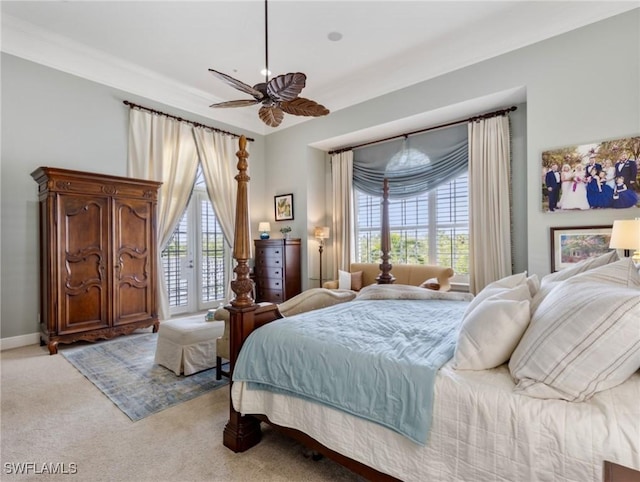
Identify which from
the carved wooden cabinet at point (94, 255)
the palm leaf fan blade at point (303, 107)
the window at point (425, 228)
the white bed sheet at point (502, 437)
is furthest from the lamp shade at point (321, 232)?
the white bed sheet at point (502, 437)

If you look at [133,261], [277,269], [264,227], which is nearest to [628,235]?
[277,269]

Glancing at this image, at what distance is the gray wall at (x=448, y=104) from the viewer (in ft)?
10.3

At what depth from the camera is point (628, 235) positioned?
2.59m

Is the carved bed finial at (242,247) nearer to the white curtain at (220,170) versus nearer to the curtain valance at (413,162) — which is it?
the white curtain at (220,170)

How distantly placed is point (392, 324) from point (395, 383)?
0.66m

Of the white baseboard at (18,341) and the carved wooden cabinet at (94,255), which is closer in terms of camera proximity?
the carved wooden cabinet at (94,255)

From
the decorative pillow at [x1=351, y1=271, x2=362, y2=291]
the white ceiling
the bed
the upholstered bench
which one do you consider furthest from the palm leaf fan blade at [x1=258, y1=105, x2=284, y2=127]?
the decorative pillow at [x1=351, y1=271, x2=362, y2=291]

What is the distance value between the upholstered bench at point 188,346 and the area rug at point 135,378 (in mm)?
71

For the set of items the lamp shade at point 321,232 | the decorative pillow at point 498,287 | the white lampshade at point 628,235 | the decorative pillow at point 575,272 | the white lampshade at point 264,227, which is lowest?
the decorative pillow at point 498,287

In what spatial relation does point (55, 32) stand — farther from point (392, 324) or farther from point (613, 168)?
point (613, 168)

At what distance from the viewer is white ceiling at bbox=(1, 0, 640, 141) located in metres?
3.30

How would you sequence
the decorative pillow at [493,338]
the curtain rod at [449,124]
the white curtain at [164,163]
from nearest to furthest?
the decorative pillow at [493,338] → the curtain rod at [449,124] → the white curtain at [164,163]

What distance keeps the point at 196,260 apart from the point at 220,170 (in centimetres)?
159

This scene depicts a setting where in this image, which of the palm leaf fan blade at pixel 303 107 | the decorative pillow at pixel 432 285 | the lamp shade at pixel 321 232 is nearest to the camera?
the palm leaf fan blade at pixel 303 107
